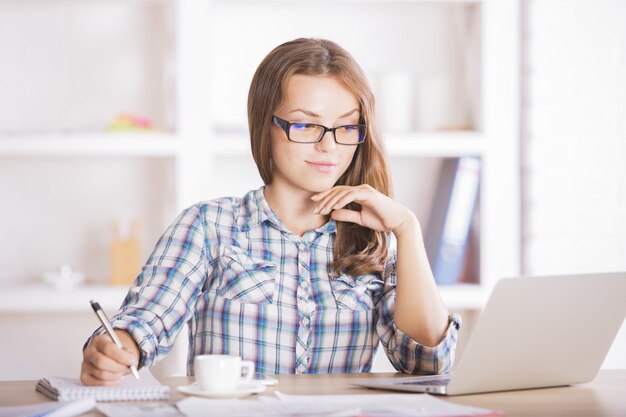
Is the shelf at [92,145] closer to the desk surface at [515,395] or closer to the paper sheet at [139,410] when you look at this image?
the desk surface at [515,395]

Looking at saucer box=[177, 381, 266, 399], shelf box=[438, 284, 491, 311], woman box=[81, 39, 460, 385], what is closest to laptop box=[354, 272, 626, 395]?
saucer box=[177, 381, 266, 399]

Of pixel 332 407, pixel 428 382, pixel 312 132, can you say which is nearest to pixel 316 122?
pixel 312 132

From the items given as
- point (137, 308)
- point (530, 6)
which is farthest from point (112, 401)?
point (530, 6)

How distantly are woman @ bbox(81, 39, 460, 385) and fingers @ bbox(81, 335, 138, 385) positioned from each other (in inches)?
11.2

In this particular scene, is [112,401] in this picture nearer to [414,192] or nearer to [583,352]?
[583,352]

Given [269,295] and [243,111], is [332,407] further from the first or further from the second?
[243,111]

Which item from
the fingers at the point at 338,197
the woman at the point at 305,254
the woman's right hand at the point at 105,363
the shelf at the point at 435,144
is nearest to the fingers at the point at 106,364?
the woman's right hand at the point at 105,363

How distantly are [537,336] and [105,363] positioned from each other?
640 mm

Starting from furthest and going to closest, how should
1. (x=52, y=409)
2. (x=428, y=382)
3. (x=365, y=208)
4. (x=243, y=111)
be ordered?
(x=243, y=111)
(x=365, y=208)
(x=428, y=382)
(x=52, y=409)

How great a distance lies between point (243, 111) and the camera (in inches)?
121

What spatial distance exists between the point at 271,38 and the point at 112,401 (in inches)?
78.2

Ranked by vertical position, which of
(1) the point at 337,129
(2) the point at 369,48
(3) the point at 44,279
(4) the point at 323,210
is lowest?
(3) the point at 44,279

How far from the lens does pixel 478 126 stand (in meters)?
3.00

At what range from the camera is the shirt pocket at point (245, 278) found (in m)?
1.81
